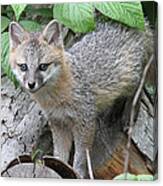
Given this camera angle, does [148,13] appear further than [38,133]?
No

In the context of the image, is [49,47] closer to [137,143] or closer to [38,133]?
[38,133]

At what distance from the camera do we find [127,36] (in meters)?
1.84

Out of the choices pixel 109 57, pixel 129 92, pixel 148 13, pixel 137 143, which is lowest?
pixel 137 143

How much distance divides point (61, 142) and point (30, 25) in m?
0.44

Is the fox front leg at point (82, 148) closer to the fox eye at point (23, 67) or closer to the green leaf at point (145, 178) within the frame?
the green leaf at point (145, 178)

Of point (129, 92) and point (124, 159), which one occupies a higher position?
point (129, 92)

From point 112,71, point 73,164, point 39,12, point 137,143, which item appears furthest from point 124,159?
point 39,12

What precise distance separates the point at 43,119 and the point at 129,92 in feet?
1.09

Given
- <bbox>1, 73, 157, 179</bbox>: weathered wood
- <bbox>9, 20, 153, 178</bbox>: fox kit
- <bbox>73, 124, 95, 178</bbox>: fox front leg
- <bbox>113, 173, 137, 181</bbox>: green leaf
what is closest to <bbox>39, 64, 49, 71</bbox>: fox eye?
<bbox>9, 20, 153, 178</bbox>: fox kit

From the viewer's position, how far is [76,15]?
1863 millimetres

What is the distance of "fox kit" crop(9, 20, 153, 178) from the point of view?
1846mm

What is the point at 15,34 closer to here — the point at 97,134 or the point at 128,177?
the point at 97,134

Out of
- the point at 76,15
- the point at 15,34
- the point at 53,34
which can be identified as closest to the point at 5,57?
the point at 15,34

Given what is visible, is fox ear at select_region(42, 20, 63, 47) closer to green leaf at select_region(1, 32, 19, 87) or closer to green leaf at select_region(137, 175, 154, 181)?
green leaf at select_region(1, 32, 19, 87)
